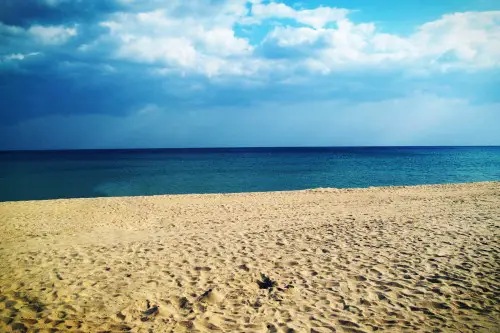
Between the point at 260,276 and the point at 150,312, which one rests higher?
the point at 260,276

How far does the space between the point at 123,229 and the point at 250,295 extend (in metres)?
7.63

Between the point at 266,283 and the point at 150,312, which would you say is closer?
the point at 150,312

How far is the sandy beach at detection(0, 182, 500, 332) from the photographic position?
4949 mm

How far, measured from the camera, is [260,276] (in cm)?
656

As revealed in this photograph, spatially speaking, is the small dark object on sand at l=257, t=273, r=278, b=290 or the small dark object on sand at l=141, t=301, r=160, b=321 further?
the small dark object on sand at l=257, t=273, r=278, b=290

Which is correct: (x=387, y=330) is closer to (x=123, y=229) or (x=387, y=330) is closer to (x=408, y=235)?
(x=408, y=235)

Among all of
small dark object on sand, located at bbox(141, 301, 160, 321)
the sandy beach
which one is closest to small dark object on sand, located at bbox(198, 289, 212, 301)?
the sandy beach

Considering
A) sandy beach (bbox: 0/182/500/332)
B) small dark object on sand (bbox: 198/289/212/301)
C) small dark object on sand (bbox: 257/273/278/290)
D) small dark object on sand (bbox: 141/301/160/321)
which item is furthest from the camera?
small dark object on sand (bbox: 257/273/278/290)

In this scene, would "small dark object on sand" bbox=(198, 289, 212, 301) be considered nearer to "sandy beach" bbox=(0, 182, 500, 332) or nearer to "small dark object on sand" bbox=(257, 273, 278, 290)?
"sandy beach" bbox=(0, 182, 500, 332)

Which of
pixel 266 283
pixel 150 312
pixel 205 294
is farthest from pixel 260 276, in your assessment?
pixel 150 312

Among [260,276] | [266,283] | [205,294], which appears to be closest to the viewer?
[205,294]

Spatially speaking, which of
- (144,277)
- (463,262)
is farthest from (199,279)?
(463,262)

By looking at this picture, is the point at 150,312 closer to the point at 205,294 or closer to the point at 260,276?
the point at 205,294

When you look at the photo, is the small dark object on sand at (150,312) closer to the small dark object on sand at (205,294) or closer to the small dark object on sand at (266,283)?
the small dark object on sand at (205,294)
